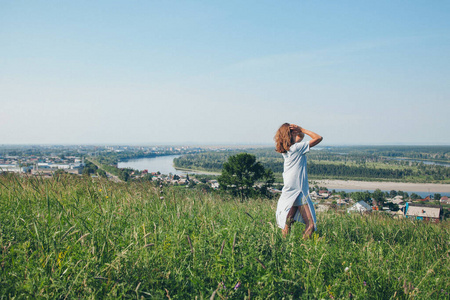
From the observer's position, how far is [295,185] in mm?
4031

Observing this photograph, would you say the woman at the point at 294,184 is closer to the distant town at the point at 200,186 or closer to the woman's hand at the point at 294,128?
the woman's hand at the point at 294,128

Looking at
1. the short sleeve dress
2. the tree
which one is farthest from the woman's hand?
the tree

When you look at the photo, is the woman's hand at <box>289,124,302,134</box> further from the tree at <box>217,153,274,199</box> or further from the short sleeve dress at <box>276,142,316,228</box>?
the tree at <box>217,153,274,199</box>

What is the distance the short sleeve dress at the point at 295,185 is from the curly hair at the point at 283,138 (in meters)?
0.08

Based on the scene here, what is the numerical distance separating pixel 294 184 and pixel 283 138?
2.37ft

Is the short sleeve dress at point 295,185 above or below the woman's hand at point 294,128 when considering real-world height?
below

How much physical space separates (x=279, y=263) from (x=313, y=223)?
1.55m

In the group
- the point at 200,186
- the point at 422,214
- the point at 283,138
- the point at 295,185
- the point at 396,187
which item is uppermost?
the point at 283,138

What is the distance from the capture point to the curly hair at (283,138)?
419 centimetres

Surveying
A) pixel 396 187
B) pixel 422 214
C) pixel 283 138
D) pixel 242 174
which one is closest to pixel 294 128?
pixel 283 138

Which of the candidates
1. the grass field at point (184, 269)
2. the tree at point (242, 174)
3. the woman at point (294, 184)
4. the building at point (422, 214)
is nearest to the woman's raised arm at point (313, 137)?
the woman at point (294, 184)

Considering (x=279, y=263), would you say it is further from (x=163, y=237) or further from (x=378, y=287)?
(x=163, y=237)

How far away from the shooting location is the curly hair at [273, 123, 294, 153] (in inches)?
165

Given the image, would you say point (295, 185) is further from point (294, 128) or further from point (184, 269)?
point (184, 269)
